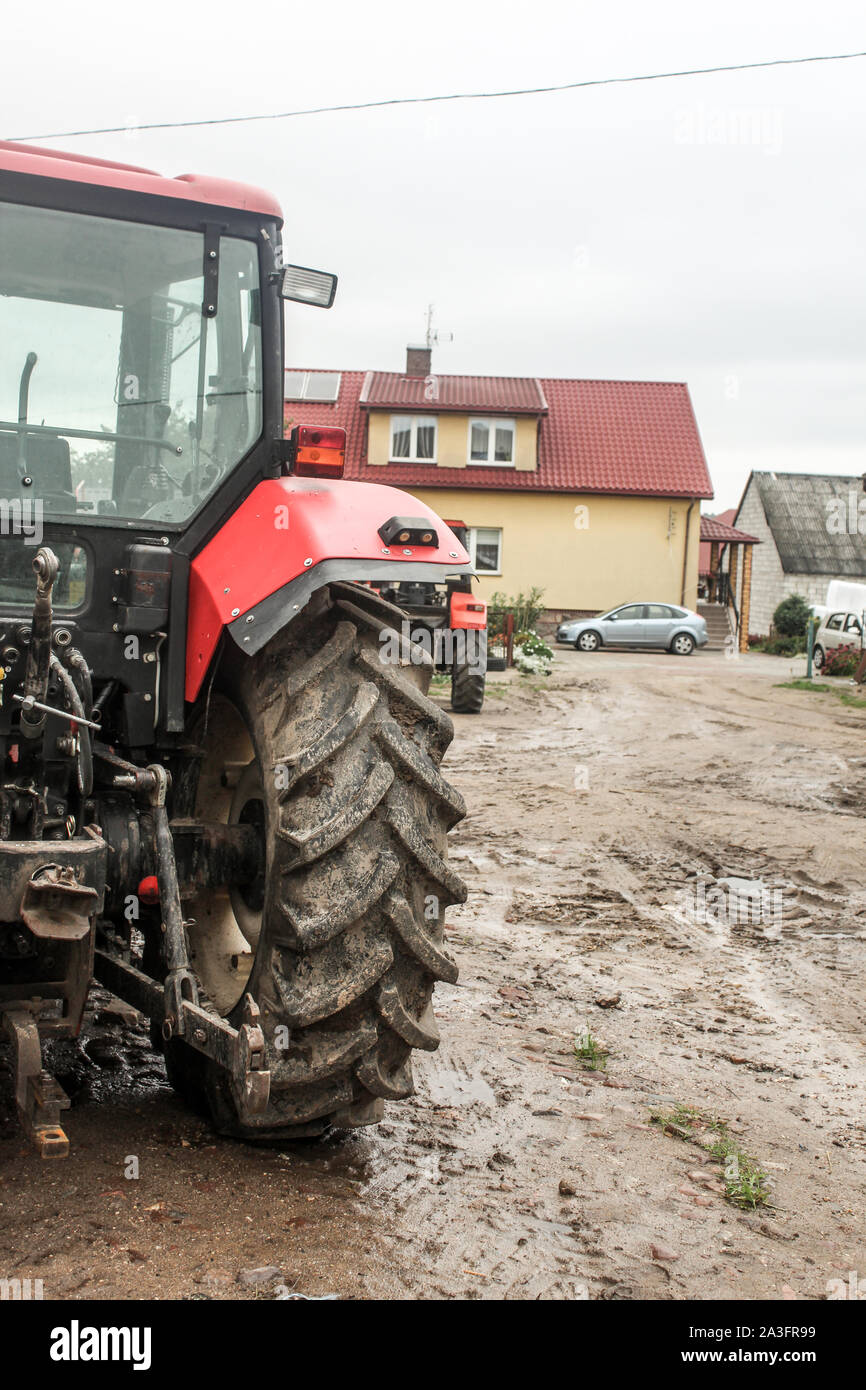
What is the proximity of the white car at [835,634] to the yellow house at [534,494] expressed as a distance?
306 inches

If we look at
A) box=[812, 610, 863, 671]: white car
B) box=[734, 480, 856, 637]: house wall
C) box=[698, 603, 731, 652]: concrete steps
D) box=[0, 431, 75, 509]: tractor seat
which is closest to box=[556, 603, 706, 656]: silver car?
box=[812, 610, 863, 671]: white car

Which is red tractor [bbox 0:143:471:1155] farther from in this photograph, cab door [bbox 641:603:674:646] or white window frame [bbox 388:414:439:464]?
white window frame [bbox 388:414:439:464]

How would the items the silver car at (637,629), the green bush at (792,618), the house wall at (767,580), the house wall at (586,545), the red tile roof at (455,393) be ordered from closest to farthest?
1. the silver car at (637,629)
2. the red tile roof at (455,393)
3. the house wall at (586,545)
4. the green bush at (792,618)
5. the house wall at (767,580)

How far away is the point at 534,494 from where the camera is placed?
1334 inches

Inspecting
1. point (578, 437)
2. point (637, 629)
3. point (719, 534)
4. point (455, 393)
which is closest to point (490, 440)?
point (455, 393)

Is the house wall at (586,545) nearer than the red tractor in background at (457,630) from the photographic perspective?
No

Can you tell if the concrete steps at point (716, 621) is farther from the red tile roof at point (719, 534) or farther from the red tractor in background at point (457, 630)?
the red tractor in background at point (457, 630)

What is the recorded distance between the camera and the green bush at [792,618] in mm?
37438

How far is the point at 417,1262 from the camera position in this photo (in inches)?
112

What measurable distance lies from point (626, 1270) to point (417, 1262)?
1.61 feet

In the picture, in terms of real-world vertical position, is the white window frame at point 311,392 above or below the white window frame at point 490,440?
above

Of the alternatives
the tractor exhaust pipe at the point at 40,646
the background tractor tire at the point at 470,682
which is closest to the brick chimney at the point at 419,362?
the background tractor tire at the point at 470,682

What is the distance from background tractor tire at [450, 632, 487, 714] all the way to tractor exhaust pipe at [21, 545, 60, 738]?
39.3 feet

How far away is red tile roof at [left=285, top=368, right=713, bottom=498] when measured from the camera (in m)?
33.6
